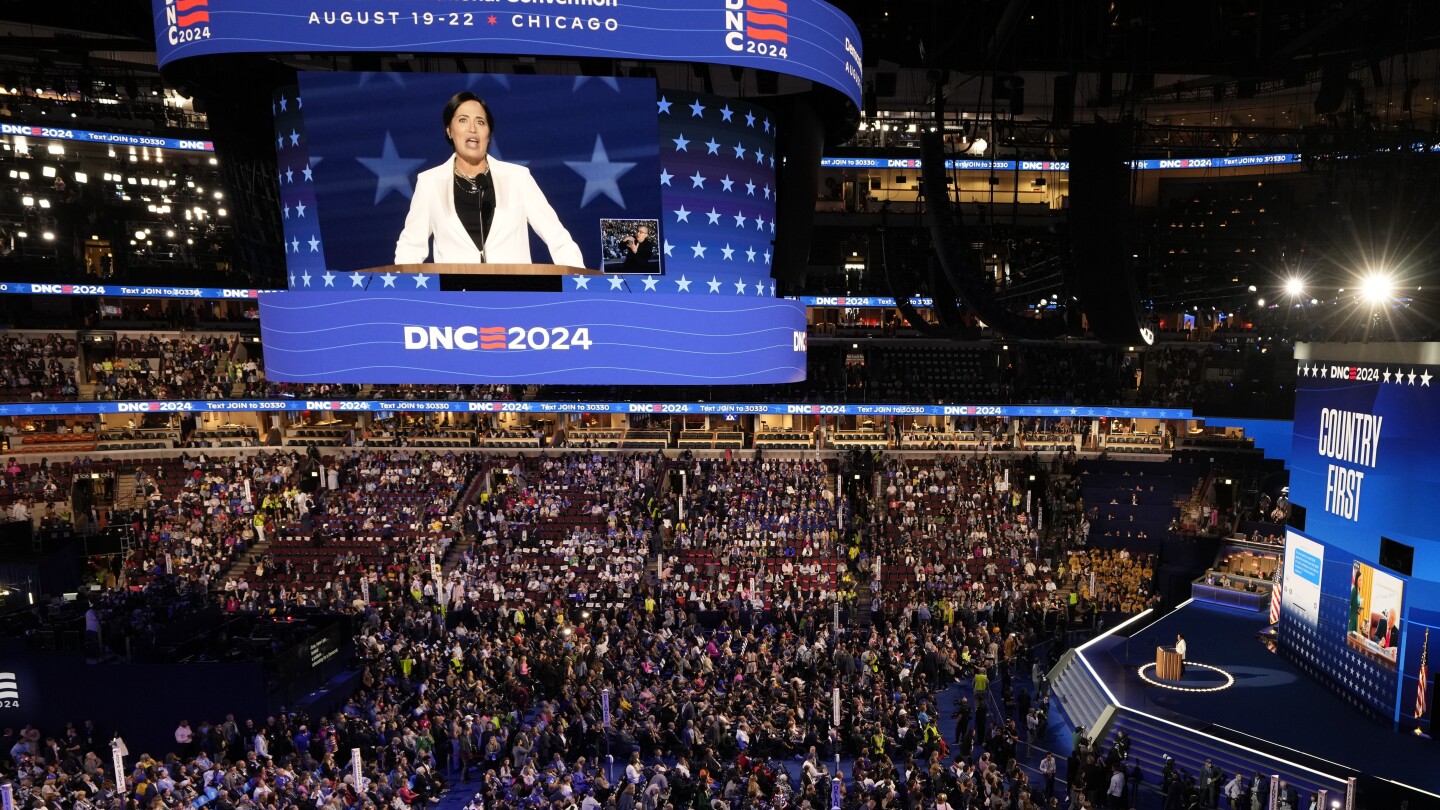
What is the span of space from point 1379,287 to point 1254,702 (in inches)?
318

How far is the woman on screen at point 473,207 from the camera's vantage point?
18.5 metres

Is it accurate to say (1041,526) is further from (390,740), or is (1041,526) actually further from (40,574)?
(40,574)

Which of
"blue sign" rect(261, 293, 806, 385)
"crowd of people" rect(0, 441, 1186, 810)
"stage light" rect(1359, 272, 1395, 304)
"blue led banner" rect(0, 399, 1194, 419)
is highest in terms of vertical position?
"stage light" rect(1359, 272, 1395, 304)

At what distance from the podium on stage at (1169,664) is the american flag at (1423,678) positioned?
383 cm

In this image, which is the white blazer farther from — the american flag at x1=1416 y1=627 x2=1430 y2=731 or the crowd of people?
the american flag at x1=1416 y1=627 x2=1430 y2=731

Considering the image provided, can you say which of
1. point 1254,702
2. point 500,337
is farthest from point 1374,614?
point 500,337

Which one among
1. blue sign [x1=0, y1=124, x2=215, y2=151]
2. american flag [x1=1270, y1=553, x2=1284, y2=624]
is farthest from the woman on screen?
blue sign [x1=0, y1=124, x2=215, y2=151]

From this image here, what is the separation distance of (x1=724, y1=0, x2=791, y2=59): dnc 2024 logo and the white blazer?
4.81 metres

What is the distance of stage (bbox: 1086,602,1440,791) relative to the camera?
14.9 meters

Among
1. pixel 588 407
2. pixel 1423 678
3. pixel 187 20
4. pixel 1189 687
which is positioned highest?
pixel 187 20

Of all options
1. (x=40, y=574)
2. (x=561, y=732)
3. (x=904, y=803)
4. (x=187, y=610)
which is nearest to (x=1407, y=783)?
(x=904, y=803)

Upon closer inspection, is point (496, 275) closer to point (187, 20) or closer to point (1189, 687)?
point (187, 20)

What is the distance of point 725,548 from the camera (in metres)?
27.0

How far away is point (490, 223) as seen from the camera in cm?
1873
